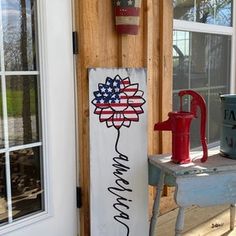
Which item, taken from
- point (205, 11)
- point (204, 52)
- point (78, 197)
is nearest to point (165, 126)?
point (78, 197)

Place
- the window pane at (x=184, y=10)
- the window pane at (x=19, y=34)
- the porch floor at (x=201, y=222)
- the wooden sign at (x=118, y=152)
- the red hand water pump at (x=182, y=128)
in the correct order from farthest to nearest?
the window pane at (x=184, y=10) → the porch floor at (x=201, y=222) → the wooden sign at (x=118, y=152) → the red hand water pump at (x=182, y=128) → the window pane at (x=19, y=34)

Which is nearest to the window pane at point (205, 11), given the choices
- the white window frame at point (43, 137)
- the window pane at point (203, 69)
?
the window pane at point (203, 69)

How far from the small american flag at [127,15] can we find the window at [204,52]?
2.49 feet

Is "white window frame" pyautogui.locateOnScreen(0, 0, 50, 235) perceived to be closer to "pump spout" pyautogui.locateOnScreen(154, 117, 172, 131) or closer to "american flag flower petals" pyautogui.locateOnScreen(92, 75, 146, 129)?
"american flag flower petals" pyautogui.locateOnScreen(92, 75, 146, 129)

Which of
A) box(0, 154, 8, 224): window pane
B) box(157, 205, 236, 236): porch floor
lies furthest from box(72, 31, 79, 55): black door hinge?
box(157, 205, 236, 236): porch floor

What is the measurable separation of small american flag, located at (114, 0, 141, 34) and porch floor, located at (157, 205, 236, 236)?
4.42ft

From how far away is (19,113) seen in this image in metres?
1.90

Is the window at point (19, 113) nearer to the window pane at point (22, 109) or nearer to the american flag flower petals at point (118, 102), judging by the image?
the window pane at point (22, 109)

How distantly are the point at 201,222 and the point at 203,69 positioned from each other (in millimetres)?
1332

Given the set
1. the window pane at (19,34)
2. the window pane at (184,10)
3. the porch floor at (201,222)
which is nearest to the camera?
the window pane at (19,34)

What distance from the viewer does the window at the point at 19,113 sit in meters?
1.81

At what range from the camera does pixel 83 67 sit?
206 cm

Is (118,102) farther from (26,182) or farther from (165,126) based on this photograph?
(26,182)

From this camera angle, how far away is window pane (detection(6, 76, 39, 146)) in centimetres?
185
